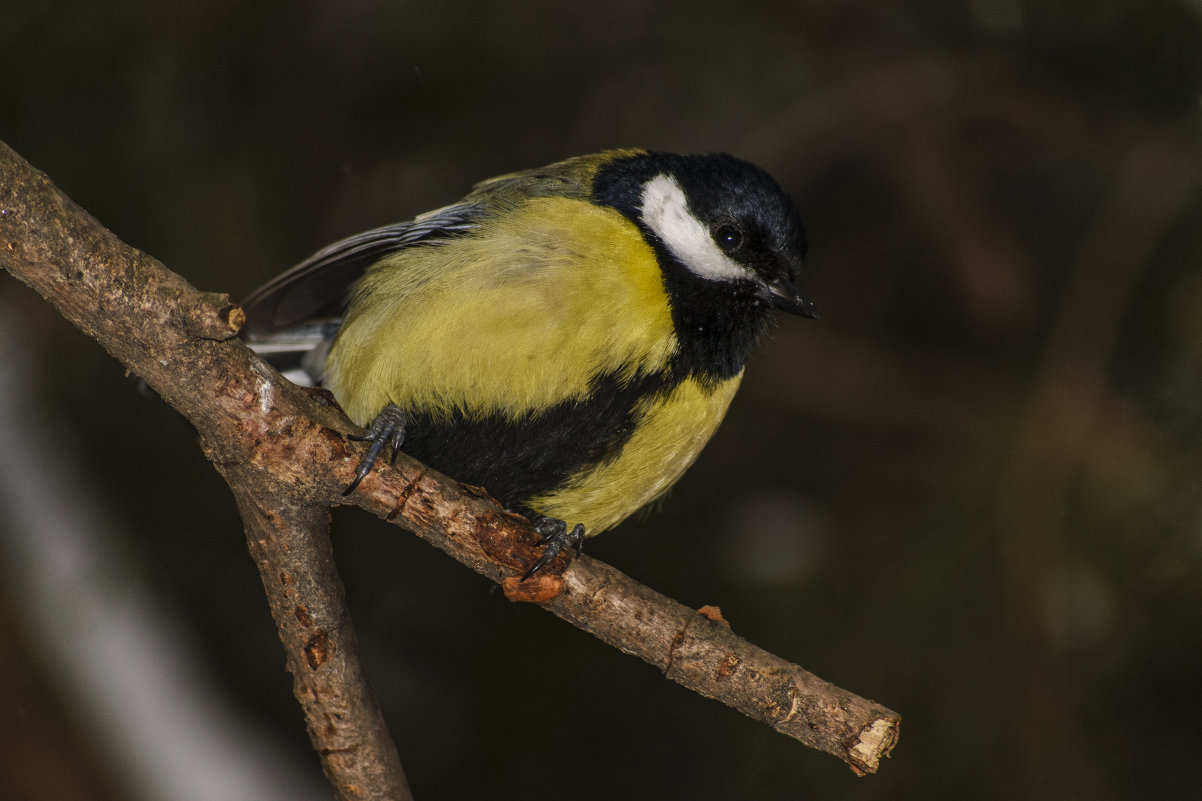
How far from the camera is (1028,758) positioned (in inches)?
77.3

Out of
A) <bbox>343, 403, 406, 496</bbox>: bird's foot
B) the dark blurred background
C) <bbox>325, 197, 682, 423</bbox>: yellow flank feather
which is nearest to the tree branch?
<bbox>343, 403, 406, 496</bbox>: bird's foot

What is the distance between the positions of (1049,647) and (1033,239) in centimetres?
118

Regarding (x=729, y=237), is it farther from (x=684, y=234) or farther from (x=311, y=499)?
(x=311, y=499)

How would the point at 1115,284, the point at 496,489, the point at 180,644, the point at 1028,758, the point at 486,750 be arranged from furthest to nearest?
the point at 486,750 < the point at 180,644 < the point at 1115,284 < the point at 1028,758 < the point at 496,489

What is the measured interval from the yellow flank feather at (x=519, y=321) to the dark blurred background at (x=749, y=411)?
1032mm

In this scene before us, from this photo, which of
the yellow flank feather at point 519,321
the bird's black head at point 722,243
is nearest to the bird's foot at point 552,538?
the yellow flank feather at point 519,321

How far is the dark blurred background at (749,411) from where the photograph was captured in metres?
2.04

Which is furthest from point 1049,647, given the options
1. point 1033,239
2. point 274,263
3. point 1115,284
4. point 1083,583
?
point 274,263

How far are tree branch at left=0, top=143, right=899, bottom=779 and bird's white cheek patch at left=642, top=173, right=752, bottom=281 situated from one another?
523mm

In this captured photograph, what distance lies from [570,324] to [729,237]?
1.17ft

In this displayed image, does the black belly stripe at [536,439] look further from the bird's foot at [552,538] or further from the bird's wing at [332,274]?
the bird's wing at [332,274]

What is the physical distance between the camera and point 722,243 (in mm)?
1605

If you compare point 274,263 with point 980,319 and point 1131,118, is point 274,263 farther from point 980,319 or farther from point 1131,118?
point 1131,118

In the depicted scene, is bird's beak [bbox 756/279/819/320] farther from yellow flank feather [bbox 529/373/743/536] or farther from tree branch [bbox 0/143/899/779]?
tree branch [bbox 0/143/899/779]
